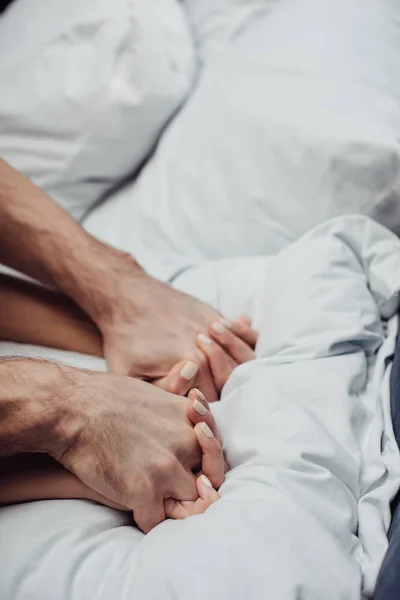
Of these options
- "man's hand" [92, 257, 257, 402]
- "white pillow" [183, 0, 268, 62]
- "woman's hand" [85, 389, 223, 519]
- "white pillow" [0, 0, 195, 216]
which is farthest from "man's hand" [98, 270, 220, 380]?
"white pillow" [183, 0, 268, 62]

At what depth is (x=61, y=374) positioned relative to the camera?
0.65 metres

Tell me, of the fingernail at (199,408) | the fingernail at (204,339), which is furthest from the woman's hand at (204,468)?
the fingernail at (204,339)

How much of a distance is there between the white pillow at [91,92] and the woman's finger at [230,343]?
0.48 m

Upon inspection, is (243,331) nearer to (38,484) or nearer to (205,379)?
(205,379)

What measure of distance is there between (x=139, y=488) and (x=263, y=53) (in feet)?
2.44

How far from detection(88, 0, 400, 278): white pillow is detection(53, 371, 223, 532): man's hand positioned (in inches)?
14.0

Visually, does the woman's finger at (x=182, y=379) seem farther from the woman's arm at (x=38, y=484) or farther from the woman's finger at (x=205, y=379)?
the woman's arm at (x=38, y=484)

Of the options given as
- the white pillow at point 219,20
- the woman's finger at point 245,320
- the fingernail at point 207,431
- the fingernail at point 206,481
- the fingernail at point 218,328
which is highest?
the white pillow at point 219,20

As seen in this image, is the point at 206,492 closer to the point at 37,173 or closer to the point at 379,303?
the point at 379,303

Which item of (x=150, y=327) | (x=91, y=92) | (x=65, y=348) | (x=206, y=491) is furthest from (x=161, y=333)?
(x=91, y=92)

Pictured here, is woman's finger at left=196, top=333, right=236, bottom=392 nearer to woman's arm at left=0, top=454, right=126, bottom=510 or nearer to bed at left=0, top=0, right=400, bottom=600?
bed at left=0, top=0, right=400, bottom=600

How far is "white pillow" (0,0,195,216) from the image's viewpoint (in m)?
1.13

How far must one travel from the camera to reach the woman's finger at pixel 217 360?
810 mm

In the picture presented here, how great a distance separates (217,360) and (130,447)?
20 cm
